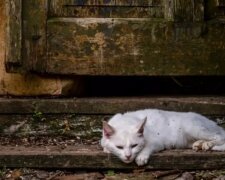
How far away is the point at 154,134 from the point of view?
5.55 metres

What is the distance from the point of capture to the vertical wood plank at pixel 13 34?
5707 mm

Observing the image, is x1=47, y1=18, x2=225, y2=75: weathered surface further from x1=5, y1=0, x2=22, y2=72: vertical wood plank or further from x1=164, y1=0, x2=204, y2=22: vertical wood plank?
x1=5, y1=0, x2=22, y2=72: vertical wood plank

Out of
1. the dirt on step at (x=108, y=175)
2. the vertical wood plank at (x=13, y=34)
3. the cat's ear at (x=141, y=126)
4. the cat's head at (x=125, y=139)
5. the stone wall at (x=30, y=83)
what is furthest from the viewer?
the stone wall at (x=30, y=83)

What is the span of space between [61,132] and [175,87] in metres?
1.55

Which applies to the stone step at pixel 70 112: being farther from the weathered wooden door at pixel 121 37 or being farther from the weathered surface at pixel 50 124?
the weathered wooden door at pixel 121 37

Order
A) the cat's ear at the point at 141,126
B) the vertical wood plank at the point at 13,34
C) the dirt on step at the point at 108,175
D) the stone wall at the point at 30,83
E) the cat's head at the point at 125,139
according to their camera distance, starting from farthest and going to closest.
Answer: the stone wall at the point at 30,83 → the vertical wood plank at the point at 13,34 → the cat's ear at the point at 141,126 → the cat's head at the point at 125,139 → the dirt on step at the point at 108,175

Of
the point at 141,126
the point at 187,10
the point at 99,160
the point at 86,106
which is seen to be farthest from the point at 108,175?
the point at 187,10

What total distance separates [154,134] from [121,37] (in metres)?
0.89

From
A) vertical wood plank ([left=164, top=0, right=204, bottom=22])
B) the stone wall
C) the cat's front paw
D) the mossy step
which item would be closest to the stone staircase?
the stone wall

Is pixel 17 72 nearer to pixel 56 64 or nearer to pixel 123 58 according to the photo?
pixel 56 64

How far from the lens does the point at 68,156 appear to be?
5172mm

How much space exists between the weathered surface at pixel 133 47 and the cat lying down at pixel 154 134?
438 mm

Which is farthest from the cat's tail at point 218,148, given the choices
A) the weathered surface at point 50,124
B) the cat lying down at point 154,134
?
the weathered surface at point 50,124

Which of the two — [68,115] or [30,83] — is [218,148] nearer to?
[68,115]
